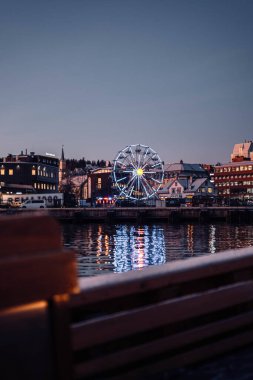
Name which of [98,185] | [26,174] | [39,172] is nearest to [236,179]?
[98,185]

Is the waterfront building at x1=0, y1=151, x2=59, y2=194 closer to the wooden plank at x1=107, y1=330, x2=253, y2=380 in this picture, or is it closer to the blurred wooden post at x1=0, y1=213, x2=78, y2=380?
the wooden plank at x1=107, y1=330, x2=253, y2=380

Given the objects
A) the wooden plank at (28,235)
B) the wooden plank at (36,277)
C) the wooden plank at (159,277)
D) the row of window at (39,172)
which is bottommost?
the wooden plank at (159,277)

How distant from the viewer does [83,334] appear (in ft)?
12.7

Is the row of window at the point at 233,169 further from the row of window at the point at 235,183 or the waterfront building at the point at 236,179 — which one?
the row of window at the point at 235,183

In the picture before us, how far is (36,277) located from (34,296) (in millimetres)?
108

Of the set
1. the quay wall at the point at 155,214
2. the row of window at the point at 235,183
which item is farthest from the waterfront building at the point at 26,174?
the row of window at the point at 235,183

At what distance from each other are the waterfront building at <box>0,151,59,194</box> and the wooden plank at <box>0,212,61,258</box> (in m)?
133

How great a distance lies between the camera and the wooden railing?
281 centimetres

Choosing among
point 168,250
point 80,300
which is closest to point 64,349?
point 80,300

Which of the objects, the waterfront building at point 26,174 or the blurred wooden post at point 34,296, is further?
the waterfront building at point 26,174

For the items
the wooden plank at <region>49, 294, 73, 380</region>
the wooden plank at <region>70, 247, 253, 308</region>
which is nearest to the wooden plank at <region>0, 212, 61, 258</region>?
the wooden plank at <region>49, 294, 73, 380</region>

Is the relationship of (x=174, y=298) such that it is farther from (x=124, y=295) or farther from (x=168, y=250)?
(x=168, y=250)

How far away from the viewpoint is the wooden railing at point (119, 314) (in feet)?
9.22

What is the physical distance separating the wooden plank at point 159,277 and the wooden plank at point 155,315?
0.56 feet
